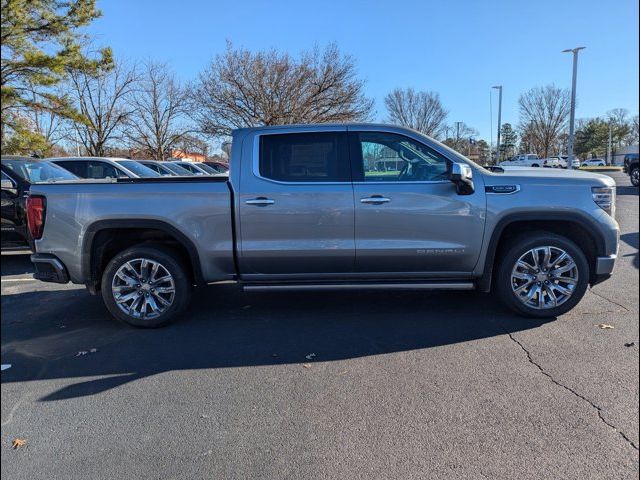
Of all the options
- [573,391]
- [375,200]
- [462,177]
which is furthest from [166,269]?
[573,391]

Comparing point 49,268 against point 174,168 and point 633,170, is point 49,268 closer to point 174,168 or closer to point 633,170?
point 174,168

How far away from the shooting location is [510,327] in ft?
14.6

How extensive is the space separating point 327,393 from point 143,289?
7.54 feet

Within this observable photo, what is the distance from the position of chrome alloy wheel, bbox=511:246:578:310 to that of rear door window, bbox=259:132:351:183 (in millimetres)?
1898

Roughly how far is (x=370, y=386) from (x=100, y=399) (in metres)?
1.89

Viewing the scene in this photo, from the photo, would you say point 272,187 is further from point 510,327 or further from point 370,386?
point 510,327

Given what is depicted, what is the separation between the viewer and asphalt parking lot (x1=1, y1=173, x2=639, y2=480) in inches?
102

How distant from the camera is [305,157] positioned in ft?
15.5

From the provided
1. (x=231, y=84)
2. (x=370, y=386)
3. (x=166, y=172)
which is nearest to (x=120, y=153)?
(x=231, y=84)

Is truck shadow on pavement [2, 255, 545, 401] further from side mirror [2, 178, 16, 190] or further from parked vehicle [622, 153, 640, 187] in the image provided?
parked vehicle [622, 153, 640, 187]

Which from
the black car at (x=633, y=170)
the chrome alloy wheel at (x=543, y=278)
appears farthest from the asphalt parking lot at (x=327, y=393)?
the black car at (x=633, y=170)

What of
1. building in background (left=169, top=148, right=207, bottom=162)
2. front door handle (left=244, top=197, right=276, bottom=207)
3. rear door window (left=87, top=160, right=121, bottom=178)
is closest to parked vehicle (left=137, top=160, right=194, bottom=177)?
rear door window (left=87, top=160, right=121, bottom=178)

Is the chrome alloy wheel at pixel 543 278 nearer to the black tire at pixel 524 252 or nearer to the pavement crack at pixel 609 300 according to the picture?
the black tire at pixel 524 252

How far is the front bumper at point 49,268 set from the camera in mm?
4547
